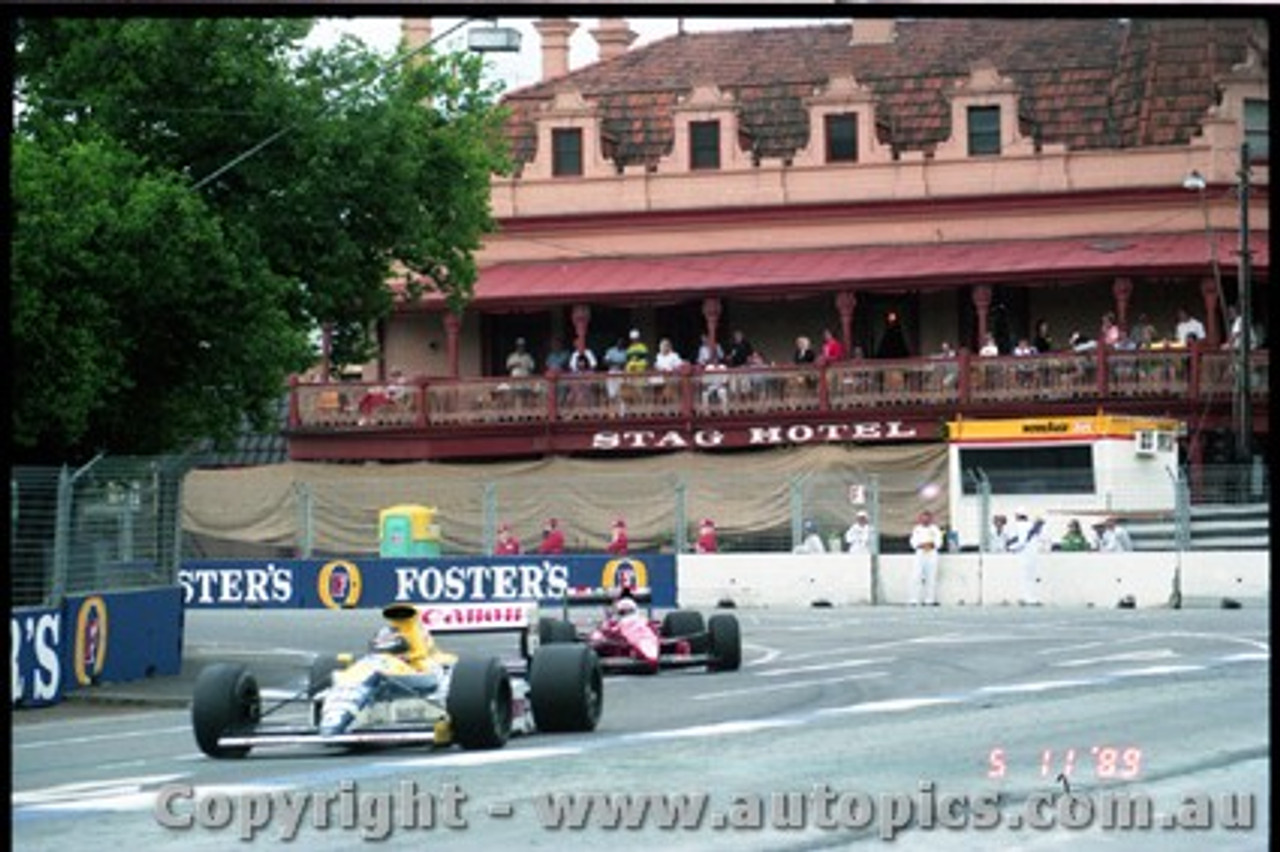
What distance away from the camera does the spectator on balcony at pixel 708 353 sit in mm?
24663

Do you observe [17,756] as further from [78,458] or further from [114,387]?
[78,458]

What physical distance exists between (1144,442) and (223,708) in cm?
1683

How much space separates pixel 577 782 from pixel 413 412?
11.3 meters

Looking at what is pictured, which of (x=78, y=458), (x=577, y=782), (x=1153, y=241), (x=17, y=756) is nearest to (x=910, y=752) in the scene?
(x=577, y=782)

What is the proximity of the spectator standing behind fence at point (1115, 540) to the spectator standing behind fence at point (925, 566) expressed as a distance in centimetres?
218

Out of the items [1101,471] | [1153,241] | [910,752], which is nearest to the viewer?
[910,752]

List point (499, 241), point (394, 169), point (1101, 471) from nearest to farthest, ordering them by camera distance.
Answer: point (394, 169), point (1101, 471), point (499, 241)

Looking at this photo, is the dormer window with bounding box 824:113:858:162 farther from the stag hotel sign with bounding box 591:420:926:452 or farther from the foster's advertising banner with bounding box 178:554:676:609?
the foster's advertising banner with bounding box 178:554:676:609

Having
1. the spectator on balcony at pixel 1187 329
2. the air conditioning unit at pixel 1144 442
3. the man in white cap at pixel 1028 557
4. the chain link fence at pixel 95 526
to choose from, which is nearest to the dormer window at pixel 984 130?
the spectator on balcony at pixel 1187 329

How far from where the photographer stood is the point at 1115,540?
40.1 m

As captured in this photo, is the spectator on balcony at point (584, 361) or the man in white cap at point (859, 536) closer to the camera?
the spectator on balcony at point (584, 361)

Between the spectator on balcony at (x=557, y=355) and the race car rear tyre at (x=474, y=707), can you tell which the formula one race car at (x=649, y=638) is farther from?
the race car rear tyre at (x=474, y=707)

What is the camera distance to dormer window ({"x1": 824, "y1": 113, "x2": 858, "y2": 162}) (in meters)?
30.2

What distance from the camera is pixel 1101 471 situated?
39.8 meters
